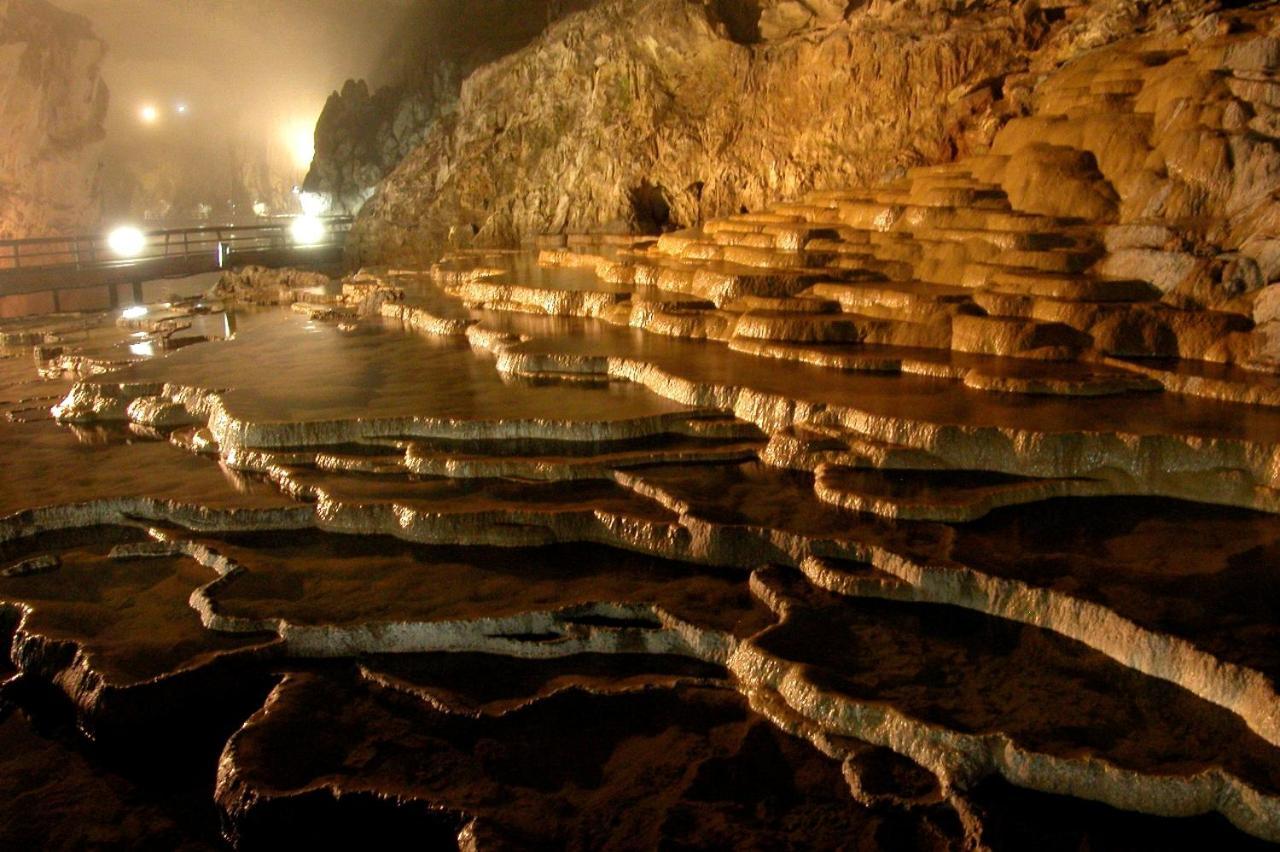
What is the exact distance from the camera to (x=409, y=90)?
95.9ft

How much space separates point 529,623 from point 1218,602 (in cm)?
337

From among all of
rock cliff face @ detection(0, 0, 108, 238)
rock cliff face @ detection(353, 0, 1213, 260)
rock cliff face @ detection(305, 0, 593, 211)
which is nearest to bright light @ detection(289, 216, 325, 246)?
rock cliff face @ detection(353, 0, 1213, 260)

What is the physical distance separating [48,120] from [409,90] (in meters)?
10.2

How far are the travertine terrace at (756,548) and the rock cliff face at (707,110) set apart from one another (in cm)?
195

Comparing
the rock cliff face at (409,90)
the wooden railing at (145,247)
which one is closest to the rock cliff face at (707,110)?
the wooden railing at (145,247)

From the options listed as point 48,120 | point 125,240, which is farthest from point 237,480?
point 48,120

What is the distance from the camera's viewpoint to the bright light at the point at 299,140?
4181cm

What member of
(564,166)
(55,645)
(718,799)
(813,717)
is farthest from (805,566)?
(564,166)

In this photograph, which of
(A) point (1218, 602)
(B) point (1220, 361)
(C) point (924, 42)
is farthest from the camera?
(C) point (924, 42)

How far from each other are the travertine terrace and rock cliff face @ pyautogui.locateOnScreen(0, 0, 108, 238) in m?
20.2

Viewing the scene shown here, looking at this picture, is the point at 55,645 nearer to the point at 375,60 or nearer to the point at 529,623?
the point at 529,623

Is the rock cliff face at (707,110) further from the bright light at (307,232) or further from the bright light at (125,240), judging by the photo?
the bright light at (125,240)

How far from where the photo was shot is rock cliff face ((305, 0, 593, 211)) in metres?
27.3

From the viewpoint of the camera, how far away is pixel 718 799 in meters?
3.96
